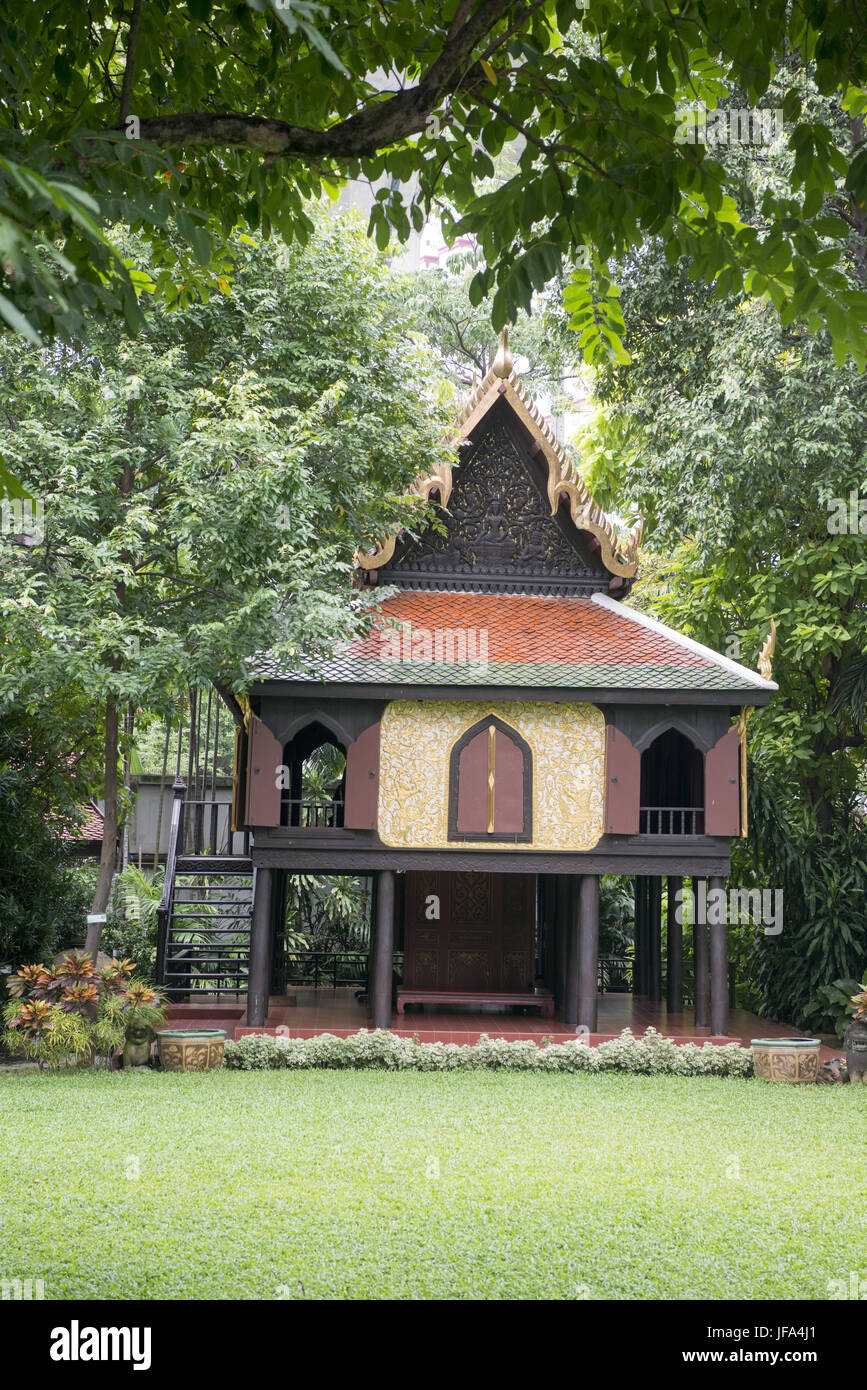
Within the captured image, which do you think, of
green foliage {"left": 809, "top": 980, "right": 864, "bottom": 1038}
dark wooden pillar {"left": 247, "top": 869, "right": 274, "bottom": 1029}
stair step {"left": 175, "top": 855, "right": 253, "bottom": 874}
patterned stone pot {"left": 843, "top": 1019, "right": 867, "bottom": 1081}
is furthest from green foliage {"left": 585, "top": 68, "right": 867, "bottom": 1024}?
stair step {"left": 175, "top": 855, "right": 253, "bottom": 874}

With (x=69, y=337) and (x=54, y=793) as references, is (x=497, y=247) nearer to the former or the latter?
(x=69, y=337)

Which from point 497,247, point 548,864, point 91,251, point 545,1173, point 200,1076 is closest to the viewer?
point 91,251

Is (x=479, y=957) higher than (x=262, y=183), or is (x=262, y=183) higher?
(x=262, y=183)

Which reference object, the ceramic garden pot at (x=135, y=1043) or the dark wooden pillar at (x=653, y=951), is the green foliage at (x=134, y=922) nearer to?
the ceramic garden pot at (x=135, y=1043)

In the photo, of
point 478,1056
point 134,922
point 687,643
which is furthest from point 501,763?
point 134,922

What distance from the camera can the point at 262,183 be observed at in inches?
167

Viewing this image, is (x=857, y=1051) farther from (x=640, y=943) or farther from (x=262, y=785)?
(x=262, y=785)

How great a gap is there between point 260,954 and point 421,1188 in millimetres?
5855

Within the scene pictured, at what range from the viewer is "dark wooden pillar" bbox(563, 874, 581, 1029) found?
12.6 meters

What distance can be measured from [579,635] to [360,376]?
12.3 ft

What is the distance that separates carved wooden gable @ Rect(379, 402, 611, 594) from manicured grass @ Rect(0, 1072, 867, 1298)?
6.18 metres

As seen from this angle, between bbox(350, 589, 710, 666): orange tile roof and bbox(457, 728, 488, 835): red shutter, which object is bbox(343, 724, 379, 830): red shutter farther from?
bbox(350, 589, 710, 666): orange tile roof

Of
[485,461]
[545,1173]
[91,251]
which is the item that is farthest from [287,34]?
[485,461]

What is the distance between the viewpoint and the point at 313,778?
19.8m
